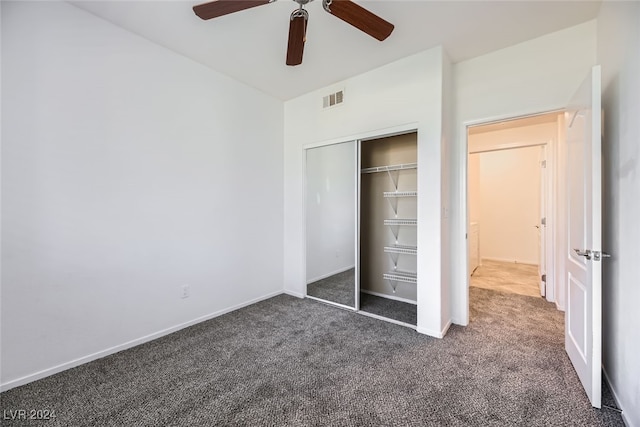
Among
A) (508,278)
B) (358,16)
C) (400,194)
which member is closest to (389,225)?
(400,194)

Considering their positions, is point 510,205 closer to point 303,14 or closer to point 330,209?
point 330,209

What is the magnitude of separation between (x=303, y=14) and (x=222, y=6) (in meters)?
0.46

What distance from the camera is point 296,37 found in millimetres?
1754

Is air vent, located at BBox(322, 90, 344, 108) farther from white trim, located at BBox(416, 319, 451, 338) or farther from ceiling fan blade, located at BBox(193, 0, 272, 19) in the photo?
white trim, located at BBox(416, 319, 451, 338)

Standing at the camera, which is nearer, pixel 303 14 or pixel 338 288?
pixel 303 14

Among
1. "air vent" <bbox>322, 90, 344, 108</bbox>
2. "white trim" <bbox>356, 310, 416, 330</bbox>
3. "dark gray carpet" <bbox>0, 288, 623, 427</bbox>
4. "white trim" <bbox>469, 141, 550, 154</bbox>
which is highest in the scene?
"air vent" <bbox>322, 90, 344, 108</bbox>

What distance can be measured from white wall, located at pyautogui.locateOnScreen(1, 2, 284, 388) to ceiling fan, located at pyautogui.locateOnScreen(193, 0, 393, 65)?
1.23 metres

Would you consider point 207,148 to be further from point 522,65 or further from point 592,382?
point 592,382

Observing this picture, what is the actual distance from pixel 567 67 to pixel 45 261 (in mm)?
4379

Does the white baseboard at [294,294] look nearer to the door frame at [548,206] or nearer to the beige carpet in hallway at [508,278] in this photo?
the door frame at [548,206]

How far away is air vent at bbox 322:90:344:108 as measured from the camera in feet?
10.5

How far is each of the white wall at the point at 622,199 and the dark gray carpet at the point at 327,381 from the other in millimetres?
280

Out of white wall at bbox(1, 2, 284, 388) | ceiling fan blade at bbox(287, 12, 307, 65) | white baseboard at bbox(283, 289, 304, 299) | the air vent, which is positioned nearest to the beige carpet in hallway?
white baseboard at bbox(283, 289, 304, 299)

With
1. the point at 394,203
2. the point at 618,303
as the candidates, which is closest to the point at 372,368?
the point at 618,303
